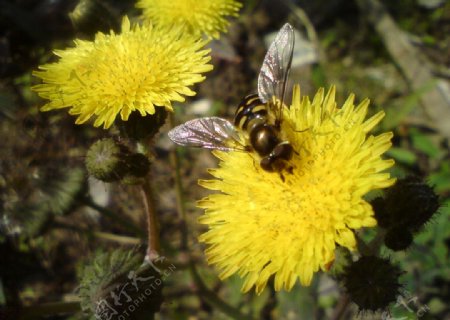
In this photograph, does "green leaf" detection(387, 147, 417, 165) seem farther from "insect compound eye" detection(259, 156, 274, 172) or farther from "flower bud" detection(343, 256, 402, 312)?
"insect compound eye" detection(259, 156, 274, 172)

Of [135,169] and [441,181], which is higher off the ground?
[135,169]

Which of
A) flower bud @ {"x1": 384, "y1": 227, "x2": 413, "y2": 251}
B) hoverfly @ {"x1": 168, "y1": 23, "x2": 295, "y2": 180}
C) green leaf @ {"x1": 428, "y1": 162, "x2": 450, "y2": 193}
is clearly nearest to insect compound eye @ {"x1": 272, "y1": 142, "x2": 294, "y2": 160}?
hoverfly @ {"x1": 168, "y1": 23, "x2": 295, "y2": 180}

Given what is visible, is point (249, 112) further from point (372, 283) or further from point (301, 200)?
A: point (372, 283)

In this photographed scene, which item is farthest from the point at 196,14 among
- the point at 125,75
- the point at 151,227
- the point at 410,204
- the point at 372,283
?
the point at 372,283

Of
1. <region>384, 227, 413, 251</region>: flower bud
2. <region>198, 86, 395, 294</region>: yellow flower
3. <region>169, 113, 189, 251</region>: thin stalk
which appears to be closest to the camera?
<region>198, 86, 395, 294</region>: yellow flower

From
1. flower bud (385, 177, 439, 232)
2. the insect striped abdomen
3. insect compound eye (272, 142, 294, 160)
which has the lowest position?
flower bud (385, 177, 439, 232)

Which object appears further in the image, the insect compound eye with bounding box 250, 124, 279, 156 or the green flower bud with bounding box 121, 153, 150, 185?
the green flower bud with bounding box 121, 153, 150, 185

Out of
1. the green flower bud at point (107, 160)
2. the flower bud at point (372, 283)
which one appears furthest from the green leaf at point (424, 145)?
the green flower bud at point (107, 160)

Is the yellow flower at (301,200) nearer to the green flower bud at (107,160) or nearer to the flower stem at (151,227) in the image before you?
the green flower bud at (107,160)
